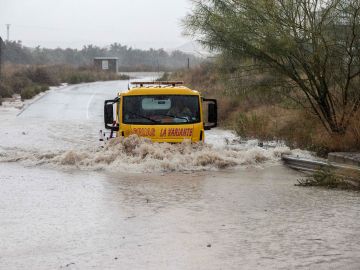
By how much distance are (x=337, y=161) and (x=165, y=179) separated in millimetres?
3964

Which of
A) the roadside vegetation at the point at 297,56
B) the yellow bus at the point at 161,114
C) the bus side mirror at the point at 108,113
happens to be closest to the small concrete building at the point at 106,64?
the roadside vegetation at the point at 297,56

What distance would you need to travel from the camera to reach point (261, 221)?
31.1 feet

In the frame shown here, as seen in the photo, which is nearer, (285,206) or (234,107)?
(285,206)

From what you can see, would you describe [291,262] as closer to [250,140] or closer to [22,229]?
[22,229]

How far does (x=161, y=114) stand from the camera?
15266 millimetres

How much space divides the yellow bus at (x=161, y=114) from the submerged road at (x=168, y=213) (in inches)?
15.4

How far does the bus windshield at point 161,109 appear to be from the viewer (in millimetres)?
15141

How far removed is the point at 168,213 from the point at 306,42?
28.4 feet

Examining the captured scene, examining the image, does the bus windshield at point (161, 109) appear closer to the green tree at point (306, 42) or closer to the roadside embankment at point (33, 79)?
the green tree at point (306, 42)

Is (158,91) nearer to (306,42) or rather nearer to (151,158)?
(151,158)

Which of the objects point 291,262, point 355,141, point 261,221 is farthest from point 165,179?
point 291,262

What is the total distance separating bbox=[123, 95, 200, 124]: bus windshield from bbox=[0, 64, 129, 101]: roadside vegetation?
2998cm

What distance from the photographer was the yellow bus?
1495 cm

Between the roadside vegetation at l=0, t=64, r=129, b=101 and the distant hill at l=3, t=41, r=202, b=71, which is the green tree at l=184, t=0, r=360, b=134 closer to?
the roadside vegetation at l=0, t=64, r=129, b=101
